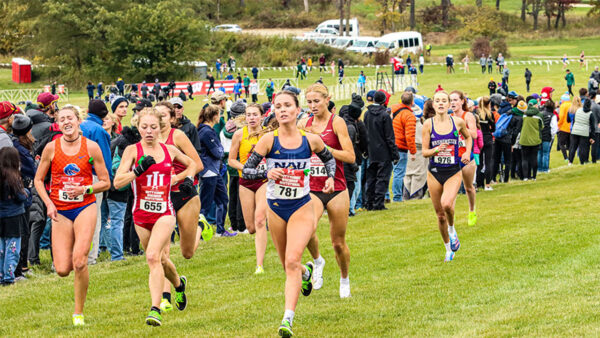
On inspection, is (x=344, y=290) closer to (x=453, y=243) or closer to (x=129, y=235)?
(x=453, y=243)

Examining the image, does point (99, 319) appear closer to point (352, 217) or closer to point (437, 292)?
point (437, 292)

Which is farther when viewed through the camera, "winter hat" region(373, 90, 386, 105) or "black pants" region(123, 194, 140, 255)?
"winter hat" region(373, 90, 386, 105)

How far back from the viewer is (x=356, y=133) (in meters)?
15.5

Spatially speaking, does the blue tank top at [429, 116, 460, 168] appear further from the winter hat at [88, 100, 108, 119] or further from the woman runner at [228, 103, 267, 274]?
the winter hat at [88, 100, 108, 119]

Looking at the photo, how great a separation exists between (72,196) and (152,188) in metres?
0.95

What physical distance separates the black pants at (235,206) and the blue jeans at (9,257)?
182 inches

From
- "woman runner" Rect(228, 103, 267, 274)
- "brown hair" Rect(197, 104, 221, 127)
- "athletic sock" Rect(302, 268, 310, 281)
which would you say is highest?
"brown hair" Rect(197, 104, 221, 127)

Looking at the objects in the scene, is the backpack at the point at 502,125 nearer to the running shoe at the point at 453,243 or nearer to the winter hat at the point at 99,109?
the running shoe at the point at 453,243

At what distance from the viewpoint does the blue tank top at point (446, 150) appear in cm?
1218

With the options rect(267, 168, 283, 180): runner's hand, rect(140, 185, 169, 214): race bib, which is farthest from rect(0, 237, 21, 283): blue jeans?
rect(267, 168, 283, 180): runner's hand

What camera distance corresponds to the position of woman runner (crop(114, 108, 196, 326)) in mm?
8734

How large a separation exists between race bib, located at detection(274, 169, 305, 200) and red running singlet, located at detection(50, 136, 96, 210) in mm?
2322

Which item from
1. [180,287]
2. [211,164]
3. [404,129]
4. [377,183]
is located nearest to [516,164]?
[404,129]

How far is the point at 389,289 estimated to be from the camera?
10469 mm
